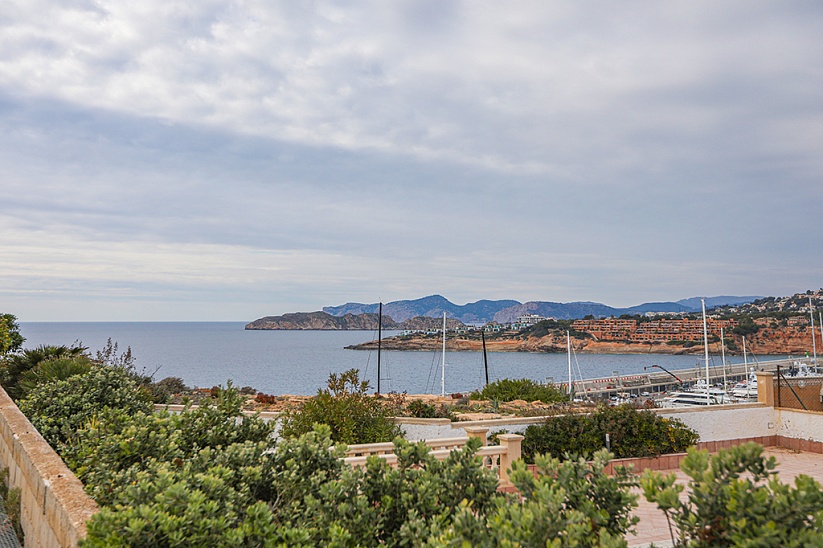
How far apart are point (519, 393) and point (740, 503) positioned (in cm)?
1533

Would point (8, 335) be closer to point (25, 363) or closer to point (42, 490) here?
point (25, 363)

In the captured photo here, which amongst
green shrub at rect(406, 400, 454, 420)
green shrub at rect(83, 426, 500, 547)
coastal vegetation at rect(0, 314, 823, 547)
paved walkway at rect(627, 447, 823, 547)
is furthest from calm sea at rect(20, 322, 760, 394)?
green shrub at rect(83, 426, 500, 547)

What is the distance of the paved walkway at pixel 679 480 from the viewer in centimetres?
655

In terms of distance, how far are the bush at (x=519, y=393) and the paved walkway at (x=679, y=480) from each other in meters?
5.71

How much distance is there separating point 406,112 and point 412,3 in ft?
28.0

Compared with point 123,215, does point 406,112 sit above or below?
above

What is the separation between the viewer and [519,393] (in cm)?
1686

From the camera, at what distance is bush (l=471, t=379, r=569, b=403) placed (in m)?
16.6

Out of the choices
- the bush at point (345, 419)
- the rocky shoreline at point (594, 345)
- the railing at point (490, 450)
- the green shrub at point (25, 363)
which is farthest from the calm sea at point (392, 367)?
the railing at point (490, 450)

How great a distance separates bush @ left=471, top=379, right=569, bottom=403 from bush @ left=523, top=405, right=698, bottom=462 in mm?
5149

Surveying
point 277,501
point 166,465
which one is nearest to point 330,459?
point 277,501

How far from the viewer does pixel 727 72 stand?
46.4ft

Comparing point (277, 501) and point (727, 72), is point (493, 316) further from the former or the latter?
point (277, 501)

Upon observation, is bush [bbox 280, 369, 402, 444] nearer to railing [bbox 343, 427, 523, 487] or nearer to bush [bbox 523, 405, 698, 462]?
railing [bbox 343, 427, 523, 487]
